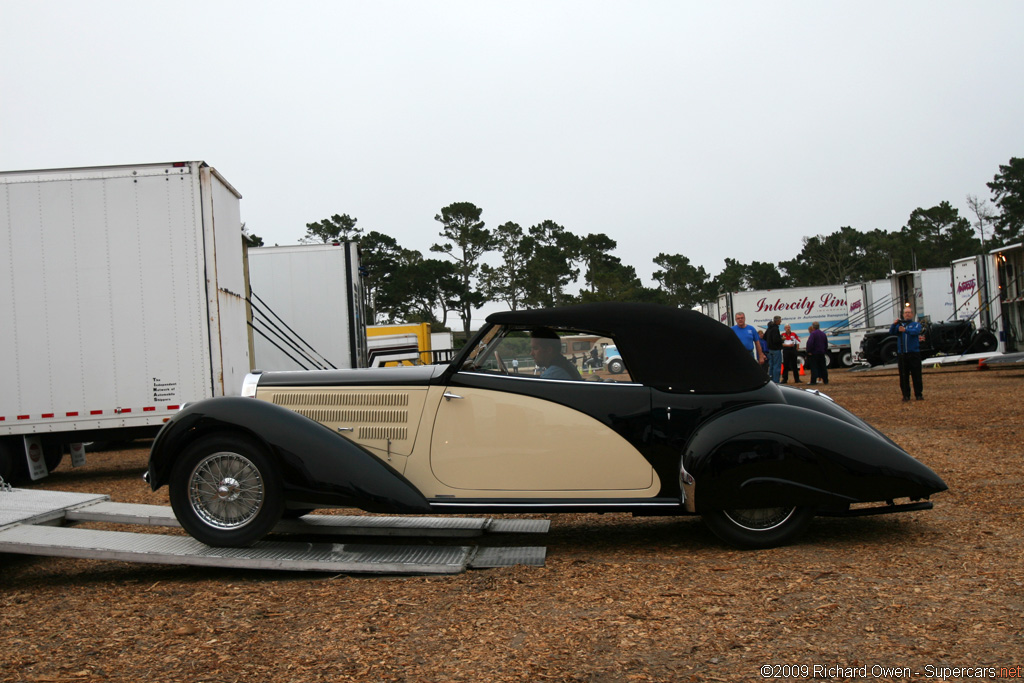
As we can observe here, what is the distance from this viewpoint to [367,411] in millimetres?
5074

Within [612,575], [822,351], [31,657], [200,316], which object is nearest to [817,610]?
[612,575]

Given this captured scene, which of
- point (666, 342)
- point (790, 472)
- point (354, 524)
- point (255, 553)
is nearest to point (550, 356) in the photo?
point (666, 342)

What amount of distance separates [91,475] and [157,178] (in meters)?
3.91

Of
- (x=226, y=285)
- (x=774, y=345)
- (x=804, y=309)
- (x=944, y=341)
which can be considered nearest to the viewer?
(x=226, y=285)

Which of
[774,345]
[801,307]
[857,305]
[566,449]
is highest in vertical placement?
[801,307]

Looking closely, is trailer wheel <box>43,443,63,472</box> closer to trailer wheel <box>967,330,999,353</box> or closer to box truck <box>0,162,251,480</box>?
box truck <box>0,162,251,480</box>

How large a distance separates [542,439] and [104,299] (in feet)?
21.7

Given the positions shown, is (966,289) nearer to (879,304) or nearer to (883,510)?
(879,304)

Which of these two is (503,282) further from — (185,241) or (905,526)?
(905,526)

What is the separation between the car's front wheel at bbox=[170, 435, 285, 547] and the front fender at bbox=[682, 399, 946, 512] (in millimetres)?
2490

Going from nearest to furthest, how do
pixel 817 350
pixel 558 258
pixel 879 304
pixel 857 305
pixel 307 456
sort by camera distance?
pixel 307 456 < pixel 817 350 < pixel 879 304 < pixel 857 305 < pixel 558 258

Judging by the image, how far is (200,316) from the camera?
9.27 m

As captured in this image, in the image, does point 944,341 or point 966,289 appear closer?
point 944,341

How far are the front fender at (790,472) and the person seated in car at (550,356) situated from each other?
880mm
